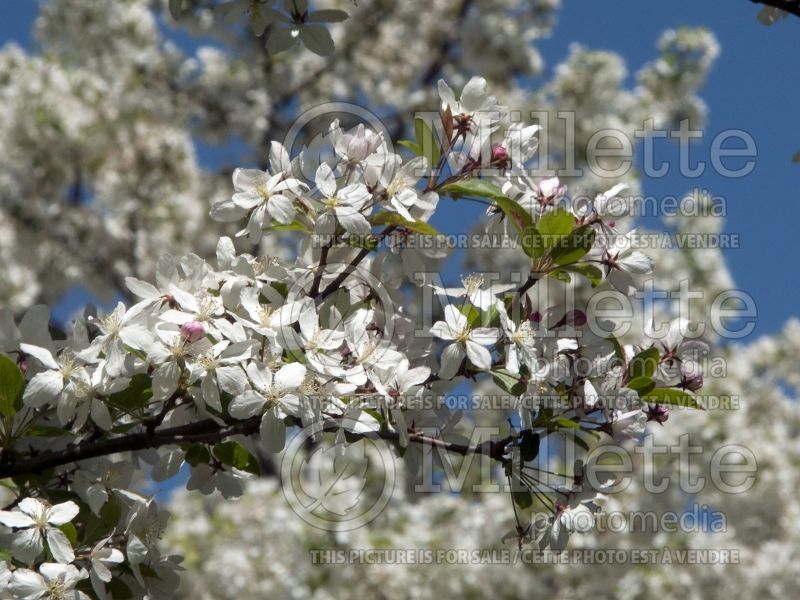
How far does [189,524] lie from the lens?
7504mm

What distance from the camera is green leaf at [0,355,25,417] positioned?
5.14ft

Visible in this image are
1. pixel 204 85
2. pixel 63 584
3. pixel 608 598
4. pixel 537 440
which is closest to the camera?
pixel 63 584

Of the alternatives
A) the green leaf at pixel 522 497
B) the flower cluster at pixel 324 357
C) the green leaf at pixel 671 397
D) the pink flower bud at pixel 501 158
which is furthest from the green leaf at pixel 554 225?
the green leaf at pixel 522 497

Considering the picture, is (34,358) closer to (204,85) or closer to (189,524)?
(189,524)

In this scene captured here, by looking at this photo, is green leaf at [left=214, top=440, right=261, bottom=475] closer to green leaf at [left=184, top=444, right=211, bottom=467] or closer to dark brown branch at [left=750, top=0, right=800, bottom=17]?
green leaf at [left=184, top=444, right=211, bottom=467]

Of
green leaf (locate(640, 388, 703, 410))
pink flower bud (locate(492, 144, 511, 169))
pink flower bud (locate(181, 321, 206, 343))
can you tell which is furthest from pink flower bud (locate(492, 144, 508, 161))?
pink flower bud (locate(181, 321, 206, 343))

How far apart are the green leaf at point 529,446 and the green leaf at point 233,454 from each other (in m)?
0.44

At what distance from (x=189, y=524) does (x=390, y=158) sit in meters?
6.36

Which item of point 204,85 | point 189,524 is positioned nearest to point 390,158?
point 189,524

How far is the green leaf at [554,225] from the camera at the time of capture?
1.60 m

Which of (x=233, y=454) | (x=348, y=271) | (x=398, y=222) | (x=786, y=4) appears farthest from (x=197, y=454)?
(x=786, y=4)

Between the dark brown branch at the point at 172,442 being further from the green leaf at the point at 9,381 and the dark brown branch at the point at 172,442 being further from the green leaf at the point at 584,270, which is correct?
the green leaf at the point at 584,270

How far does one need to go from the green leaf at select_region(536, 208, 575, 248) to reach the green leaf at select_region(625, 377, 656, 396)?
10.0 inches

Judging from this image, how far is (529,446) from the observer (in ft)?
5.30
